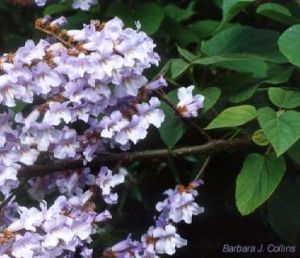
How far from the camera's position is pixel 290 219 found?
4.74ft

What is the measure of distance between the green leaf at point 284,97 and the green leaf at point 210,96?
0.12m

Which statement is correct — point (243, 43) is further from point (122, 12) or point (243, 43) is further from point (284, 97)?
point (122, 12)

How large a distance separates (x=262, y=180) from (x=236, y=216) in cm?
42

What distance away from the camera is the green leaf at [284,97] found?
1284 mm

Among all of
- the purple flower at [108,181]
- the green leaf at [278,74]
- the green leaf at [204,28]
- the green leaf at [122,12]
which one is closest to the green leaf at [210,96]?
the green leaf at [278,74]

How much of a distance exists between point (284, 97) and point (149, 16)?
544 millimetres

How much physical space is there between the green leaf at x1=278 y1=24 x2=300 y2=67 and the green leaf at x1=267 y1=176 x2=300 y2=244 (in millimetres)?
327

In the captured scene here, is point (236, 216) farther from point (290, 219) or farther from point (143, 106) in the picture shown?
point (143, 106)

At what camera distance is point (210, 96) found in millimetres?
1401

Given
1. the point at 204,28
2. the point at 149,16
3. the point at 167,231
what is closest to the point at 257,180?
the point at 167,231

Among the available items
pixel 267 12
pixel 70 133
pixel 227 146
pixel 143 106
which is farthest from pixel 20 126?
pixel 267 12

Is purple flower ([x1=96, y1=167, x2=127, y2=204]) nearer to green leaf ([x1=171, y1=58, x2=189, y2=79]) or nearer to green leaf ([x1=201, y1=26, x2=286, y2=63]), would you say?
green leaf ([x1=171, y1=58, x2=189, y2=79])

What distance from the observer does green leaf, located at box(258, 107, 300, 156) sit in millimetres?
1155

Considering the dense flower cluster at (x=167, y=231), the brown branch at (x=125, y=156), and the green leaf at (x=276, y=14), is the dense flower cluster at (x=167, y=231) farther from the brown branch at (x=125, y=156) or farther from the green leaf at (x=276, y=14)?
the green leaf at (x=276, y=14)
